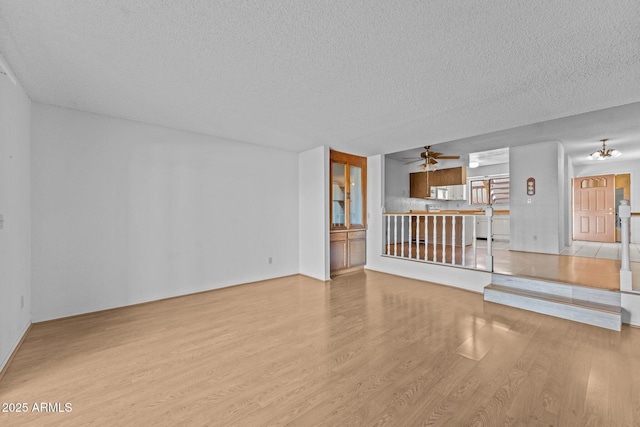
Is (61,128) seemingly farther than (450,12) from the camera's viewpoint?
Yes

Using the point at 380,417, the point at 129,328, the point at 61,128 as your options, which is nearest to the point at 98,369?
the point at 129,328

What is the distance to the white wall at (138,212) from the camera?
3.03m

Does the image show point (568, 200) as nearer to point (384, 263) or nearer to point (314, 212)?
point (384, 263)

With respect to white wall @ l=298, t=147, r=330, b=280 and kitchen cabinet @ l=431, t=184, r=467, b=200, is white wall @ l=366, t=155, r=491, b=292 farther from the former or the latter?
kitchen cabinet @ l=431, t=184, r=467, b=200

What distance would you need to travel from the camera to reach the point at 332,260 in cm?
522

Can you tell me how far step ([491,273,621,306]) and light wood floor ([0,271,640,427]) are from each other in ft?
1.20

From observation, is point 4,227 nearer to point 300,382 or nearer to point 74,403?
point 74,403

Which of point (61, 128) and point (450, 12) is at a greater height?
point (450, 12)

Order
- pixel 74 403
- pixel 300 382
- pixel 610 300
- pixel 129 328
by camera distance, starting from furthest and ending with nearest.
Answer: pixel 610 300 → pixel 129 328 → pixel 300 382 → pixel 74 403

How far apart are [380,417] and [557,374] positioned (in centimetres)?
147

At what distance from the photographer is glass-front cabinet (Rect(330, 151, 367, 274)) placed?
5254 millimetres

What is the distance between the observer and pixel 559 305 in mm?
3137

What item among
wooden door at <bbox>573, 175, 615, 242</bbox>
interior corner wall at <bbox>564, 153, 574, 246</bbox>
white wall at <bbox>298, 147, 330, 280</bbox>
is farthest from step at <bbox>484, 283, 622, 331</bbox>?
wooden door at <bbox>573, 175, 615, 242</bbox>

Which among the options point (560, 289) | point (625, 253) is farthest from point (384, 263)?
point (625, 253)
